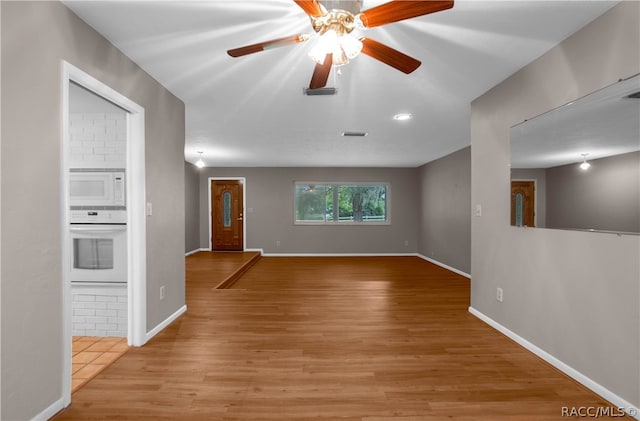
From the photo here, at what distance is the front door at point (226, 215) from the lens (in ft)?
25.7

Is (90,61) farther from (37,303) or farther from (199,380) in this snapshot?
(199,380)

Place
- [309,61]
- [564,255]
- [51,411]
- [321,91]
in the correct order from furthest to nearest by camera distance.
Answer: [321,91], [309,61], [564,255], [51,411]

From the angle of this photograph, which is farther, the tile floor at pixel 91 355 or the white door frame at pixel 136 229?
the white door frame at pixel 136 229

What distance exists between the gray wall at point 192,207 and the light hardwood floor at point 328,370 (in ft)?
12.8

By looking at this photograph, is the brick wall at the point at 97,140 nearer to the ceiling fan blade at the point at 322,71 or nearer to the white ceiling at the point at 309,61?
the white ceiling at the point at 309,61

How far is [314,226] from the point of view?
307 inches

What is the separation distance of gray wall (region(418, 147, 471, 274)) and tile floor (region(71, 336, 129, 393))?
5.18m

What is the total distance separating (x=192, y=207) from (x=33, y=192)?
6.14 m

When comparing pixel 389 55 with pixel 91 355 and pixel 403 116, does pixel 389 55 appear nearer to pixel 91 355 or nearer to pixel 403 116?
pixel 403 116

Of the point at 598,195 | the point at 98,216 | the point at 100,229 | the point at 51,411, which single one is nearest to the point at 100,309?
the point at 100,229

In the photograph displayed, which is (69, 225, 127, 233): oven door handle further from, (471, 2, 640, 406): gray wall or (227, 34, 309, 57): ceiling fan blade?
(471, 2, 640, 406): gray wall

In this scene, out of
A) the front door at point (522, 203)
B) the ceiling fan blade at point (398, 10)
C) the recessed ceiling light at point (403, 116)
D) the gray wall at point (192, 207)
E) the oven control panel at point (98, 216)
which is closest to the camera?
the ceiling fan blade at point (398, 10)

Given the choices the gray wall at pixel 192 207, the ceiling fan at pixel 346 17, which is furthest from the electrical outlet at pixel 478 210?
the gray wall at pixel 192 207

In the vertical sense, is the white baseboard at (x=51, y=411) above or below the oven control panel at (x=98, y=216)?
below
